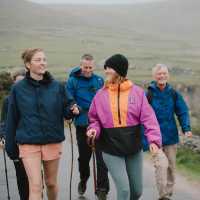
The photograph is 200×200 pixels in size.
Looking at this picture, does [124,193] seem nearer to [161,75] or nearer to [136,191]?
[136,191]

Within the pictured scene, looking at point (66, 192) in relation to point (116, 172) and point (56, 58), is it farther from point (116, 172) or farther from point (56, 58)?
point (56, 58)

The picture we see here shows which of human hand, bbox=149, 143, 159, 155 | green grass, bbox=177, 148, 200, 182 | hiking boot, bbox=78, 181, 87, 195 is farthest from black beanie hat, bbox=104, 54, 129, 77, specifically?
green grass, bbox=177, 148, 200, 182

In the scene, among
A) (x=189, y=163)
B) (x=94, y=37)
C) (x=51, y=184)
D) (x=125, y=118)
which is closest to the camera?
(x=125, y=118)

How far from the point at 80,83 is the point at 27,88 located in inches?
77.3

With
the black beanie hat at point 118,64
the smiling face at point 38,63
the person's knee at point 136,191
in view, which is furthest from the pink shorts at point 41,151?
the black beanie hat at point 118,64

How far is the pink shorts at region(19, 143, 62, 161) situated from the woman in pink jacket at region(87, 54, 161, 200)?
0.39 m

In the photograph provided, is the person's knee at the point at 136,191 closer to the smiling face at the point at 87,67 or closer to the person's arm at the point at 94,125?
the person's arm at the point at 94,125

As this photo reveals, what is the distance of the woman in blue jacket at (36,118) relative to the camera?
239 inches

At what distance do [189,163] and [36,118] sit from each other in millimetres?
6046

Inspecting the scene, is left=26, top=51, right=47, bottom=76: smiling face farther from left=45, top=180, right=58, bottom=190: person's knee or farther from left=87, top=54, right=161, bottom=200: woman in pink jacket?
left=45, top=180, right=58, bottom=190: person's knee

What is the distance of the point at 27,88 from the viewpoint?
6.14 metres

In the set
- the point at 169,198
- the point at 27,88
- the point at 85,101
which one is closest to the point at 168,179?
the point at 169,198

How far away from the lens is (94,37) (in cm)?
14262

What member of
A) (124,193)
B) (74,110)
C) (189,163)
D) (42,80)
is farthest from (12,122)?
(189,163)
